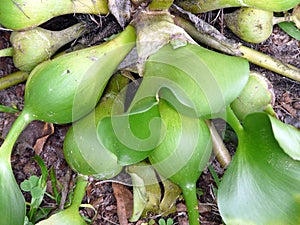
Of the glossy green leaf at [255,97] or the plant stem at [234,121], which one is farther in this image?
the glossy green leaf at [255,97]

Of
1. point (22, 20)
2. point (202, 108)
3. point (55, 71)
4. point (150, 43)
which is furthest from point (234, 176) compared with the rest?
point (22, 20)

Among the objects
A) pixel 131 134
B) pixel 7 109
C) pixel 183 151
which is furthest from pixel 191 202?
pixel 7 109

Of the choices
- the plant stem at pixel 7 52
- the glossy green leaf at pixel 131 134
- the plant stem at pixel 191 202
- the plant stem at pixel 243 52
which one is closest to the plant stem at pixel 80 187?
the glossy green leaf at pixel 131 134

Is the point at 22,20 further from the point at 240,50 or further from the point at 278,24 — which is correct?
the point at 278,24

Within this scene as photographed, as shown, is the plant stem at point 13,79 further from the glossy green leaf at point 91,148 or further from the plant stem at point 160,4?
the plant stem at point 160,4

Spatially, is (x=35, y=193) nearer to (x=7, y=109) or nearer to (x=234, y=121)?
(x=7, y=109)
